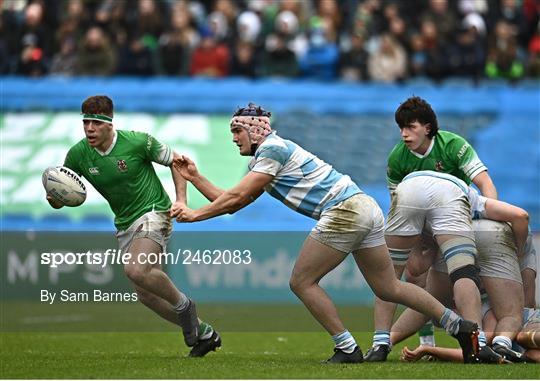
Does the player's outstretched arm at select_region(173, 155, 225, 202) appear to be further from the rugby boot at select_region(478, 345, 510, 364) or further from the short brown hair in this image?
the rugby boot at select_region(478, 345, 510, 364)

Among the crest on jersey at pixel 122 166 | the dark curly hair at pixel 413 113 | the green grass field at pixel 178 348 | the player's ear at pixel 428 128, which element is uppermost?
the dark curly hair at pixel 413 113

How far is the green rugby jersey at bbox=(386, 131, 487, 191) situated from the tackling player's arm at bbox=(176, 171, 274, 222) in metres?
1.92

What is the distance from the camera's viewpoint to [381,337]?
1225cm

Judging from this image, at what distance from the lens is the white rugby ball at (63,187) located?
42.1ft

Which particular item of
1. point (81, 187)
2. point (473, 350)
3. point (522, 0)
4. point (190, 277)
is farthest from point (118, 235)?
point (522, 0)

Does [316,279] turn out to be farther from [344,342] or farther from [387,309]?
[387,309]

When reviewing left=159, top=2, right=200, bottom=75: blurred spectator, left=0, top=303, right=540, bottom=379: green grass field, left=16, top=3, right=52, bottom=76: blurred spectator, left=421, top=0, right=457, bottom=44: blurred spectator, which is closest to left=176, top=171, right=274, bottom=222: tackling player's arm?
left=0, top=303, right=540, bottom=379: green grass field

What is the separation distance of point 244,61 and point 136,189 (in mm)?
10966

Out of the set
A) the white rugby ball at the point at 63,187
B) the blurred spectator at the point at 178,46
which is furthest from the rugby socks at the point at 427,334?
the blurred spectator at the point at 178,46

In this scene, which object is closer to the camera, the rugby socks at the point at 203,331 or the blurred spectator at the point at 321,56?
the rugby socks at the point at 203,331

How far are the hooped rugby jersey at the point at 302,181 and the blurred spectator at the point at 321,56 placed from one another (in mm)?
12110

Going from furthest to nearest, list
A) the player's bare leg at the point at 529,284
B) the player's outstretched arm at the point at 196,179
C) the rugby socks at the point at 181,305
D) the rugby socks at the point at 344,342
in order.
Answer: the rugby socks at the point at 181,305
the player's bare leg at the point at 529,284
the player's outstretched arm at the point at 196,179
the rugby socks at the point at 344,342

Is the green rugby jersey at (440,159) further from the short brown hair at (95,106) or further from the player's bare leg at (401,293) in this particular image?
the short brown hair at (95,106)

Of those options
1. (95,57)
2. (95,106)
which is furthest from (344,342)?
(95,57)
